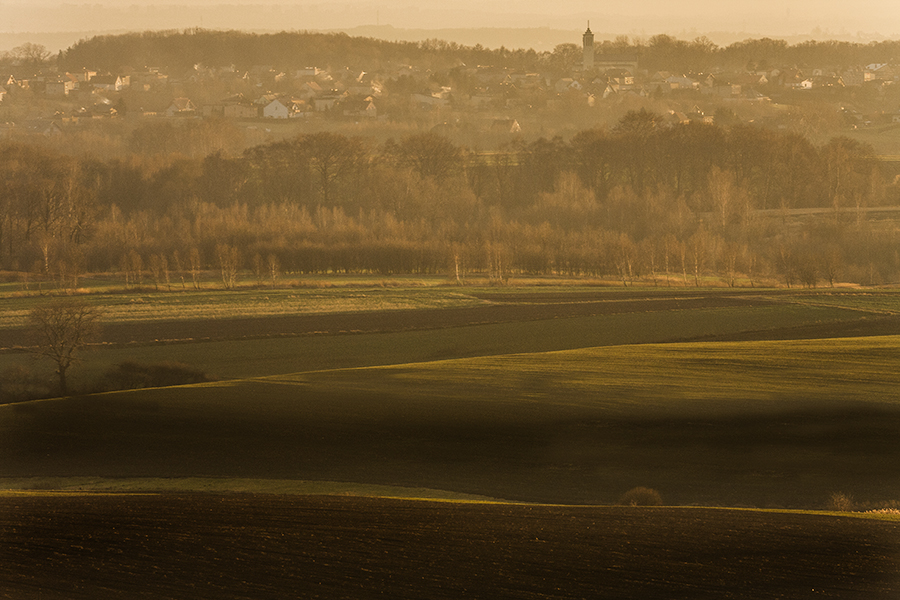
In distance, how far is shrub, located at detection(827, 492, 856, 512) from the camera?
1579cm

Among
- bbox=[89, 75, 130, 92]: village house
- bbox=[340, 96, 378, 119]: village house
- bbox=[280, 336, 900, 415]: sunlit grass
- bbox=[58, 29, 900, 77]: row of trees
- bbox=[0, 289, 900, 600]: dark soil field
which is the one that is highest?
bbox=[58, 29, 900, 77]: row of trees

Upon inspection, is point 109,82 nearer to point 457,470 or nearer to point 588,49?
point 588,49

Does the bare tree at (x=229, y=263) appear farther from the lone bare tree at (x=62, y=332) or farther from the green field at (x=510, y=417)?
the lone bare tree at (x=62, y=332)

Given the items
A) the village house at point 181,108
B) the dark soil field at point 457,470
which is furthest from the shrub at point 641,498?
the village house at point 181,108

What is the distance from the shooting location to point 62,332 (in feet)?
92.3

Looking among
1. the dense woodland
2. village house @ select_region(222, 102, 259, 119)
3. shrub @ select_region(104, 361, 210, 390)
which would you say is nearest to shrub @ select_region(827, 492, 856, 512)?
shrub @ select_region(104, 361, 210, 390)

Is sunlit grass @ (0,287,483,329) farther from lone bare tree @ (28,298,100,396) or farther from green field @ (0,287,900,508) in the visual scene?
lone bare tree @ (28,298,100,396)

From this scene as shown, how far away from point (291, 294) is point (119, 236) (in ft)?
47.3

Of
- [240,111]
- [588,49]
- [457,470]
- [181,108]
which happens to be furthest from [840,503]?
[588,49]

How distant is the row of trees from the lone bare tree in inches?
4071

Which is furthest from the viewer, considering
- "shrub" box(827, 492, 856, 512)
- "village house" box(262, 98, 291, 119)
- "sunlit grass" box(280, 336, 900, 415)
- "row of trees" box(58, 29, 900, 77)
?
"row of trees" box(58, 29, 900, 77)

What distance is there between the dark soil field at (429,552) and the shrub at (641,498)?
97 centimetres

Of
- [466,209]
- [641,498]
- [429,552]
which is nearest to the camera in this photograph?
Result: [429,552]

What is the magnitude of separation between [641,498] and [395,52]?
5336 inches
